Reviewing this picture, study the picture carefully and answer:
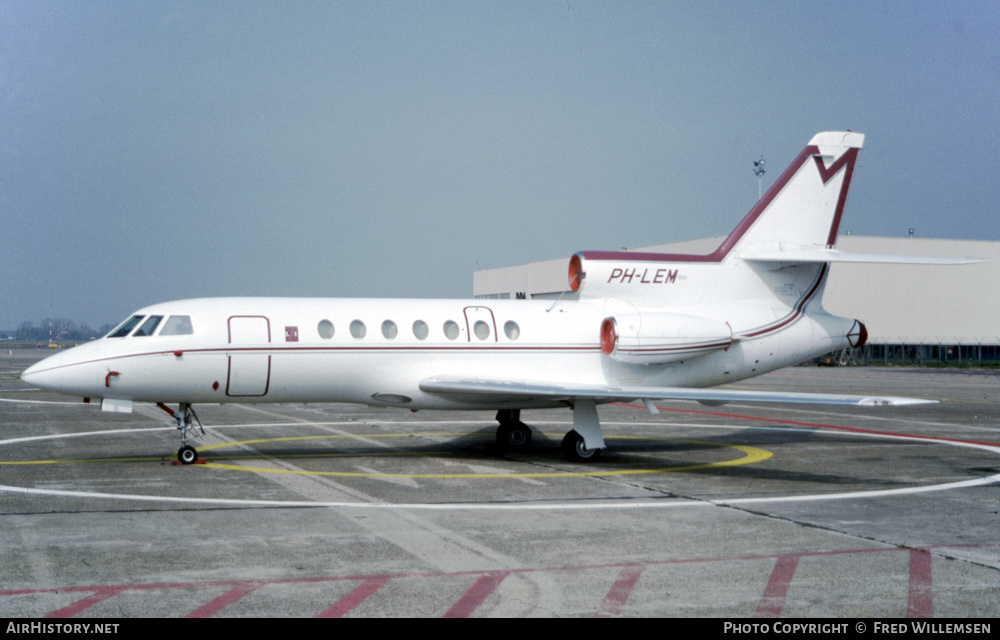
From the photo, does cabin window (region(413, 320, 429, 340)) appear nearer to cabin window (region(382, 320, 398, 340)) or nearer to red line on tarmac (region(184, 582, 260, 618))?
cabin window (region(382, 320, 398, 340))

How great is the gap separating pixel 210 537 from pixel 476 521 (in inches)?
121

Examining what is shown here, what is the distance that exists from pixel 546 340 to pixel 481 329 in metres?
1.27

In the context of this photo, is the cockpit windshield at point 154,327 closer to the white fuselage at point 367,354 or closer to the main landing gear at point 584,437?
the white fuselage at point 367,354

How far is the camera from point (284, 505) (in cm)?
1185

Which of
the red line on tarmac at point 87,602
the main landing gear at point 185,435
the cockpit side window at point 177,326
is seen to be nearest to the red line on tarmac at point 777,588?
the red line on tarmac at point 87,602

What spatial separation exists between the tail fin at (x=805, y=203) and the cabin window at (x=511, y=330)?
4.79 meters

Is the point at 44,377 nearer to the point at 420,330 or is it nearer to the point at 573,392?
the point at 420,330

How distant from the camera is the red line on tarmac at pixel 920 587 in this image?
7289 mm

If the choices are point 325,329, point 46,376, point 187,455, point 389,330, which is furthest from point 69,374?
point 389,330

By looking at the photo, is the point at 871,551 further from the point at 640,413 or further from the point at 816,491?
the point at 640,413

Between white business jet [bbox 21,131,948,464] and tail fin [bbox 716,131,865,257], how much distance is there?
1.2 inches

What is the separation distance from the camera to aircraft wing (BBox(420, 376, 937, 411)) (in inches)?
560

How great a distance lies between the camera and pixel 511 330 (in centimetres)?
1722

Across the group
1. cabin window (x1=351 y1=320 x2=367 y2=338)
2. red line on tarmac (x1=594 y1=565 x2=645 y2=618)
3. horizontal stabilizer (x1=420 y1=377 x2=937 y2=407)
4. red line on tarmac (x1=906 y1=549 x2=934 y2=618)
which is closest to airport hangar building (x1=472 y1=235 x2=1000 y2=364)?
horizontal stabilizer (x1=420 y1=377 x2=937 y2=407)
